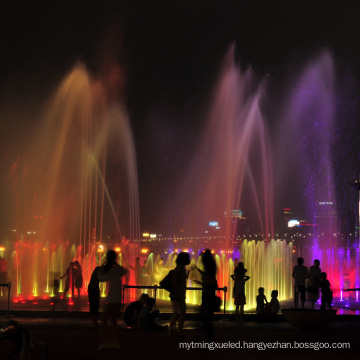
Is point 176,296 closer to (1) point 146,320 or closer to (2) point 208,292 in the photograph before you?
(2) point 208,292

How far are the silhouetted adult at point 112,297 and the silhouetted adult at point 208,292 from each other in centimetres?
146

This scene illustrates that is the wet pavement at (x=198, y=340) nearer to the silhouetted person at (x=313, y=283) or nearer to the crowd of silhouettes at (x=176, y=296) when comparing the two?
the crowd of silhouettes at (x=176, y=296)

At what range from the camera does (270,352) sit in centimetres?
1036

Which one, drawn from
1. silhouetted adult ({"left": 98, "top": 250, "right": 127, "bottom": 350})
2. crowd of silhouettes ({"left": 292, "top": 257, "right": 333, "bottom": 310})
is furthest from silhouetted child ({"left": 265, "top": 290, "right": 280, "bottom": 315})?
silhouetted adult ({"left": 98, "top": 250, "right": 127, "bottom": 350})

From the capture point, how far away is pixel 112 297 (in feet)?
34.0

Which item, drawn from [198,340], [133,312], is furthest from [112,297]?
[133,312]

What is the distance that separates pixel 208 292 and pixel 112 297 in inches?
66.6

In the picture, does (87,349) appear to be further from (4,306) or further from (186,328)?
(4,306)

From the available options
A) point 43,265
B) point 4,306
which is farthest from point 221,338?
point 43,265

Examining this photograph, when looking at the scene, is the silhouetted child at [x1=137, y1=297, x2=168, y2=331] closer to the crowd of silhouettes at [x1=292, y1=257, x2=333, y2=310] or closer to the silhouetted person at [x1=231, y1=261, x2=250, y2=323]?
the silhouetted person at [x1=231, y1=261, x2=250, y2=323]

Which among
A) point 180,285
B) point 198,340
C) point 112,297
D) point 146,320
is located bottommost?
point 198,340

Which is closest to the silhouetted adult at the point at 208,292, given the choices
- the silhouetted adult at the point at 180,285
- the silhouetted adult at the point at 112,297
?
the silhouetted adult at the point at 180,285

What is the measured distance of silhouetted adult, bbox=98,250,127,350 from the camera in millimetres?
→ 10305

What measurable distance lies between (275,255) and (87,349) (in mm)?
21713
